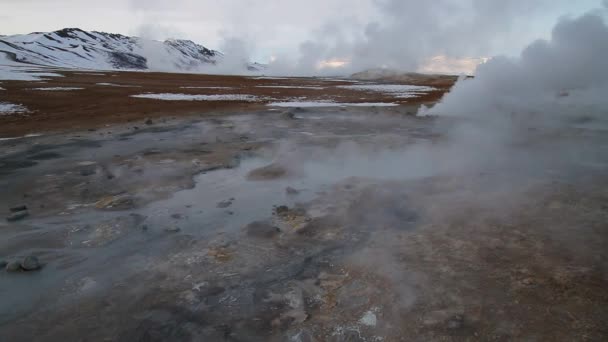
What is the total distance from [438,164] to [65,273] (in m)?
6.59

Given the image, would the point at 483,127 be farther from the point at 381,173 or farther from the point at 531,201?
the point at 531,201

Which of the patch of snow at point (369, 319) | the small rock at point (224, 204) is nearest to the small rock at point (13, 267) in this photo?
the small rock at point (224, 204)

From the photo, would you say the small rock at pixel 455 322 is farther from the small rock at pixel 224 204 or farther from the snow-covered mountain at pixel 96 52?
the snow-covered mountain at pixel 96 52

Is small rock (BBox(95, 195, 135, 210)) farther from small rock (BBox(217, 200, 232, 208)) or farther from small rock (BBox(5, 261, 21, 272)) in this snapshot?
small rock (BBox(5, 261, 21, 272))

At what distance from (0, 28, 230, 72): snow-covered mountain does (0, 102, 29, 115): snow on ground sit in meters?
76.0

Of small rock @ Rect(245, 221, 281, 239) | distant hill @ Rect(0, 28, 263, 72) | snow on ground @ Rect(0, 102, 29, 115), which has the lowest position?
small rock @ Rect(245, 221, 281, 239)

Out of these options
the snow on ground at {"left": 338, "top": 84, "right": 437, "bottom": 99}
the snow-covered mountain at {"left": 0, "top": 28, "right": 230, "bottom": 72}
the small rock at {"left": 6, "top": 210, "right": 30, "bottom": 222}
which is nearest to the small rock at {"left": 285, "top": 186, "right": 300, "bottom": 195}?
the small rock at {"left": 6, "top": 210, "right": 30, "bottom": 222}

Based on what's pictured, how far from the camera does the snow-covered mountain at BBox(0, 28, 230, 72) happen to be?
9032cm

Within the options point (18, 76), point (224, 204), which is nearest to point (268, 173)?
point (224, 204)

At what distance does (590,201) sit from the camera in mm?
5641

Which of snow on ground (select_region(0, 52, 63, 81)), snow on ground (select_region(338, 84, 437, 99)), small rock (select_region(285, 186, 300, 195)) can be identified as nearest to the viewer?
small rock (select_region(285, 186, 300, 195))

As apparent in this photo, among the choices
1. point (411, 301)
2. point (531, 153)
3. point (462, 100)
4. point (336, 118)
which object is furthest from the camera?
point (336, 118)

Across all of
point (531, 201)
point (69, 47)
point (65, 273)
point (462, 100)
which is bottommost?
point (65, 273)

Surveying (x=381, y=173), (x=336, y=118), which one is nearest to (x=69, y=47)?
(x=336, y=118)
